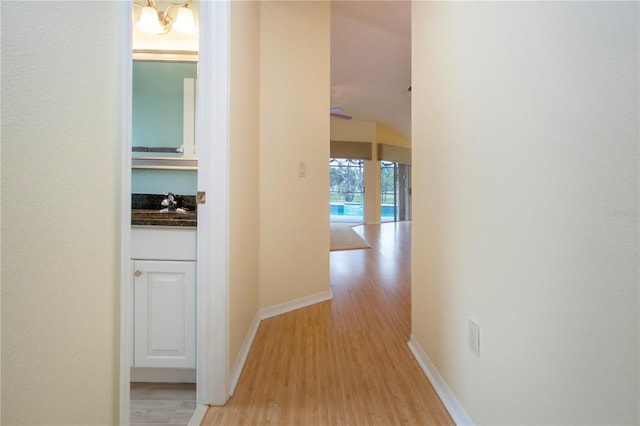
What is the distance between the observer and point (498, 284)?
966 millimetres

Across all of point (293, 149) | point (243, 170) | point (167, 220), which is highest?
point (293, 149)

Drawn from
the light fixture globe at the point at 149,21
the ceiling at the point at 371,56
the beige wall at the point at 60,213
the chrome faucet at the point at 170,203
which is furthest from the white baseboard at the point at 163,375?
the ceiling at the point at 371,56

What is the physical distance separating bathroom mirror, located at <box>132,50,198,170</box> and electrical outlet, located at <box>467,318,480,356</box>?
5.80ft

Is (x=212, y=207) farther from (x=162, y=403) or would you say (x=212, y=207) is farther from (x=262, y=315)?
(x=262, y=315)

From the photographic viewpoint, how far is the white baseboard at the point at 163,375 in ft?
5.12

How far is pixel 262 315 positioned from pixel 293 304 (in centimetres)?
28

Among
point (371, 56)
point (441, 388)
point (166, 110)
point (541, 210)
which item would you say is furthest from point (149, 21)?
point (371, 56)

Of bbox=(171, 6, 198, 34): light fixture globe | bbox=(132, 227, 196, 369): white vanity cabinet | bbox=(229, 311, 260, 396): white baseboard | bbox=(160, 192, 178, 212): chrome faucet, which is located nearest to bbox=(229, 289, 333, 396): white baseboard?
bbox=(229, 311, 260, 396): white baseboard

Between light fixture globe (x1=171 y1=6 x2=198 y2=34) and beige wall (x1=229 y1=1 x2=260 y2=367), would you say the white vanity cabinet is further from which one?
light fixture globe (x1=171 y1=6 x2=198 y2=34)

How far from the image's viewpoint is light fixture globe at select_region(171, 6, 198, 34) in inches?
77.4

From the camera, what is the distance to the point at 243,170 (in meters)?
1.70

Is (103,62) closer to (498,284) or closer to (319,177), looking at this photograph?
(498,284)

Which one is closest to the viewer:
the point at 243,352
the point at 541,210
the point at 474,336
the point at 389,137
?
the point at 541,210

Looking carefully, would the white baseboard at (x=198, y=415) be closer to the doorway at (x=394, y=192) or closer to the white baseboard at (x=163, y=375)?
the white baseboard at (x=163, y=375)
